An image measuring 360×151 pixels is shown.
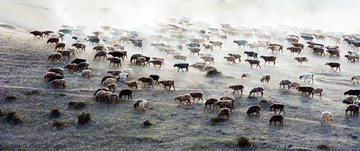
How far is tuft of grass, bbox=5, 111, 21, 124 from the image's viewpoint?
18.3 metres

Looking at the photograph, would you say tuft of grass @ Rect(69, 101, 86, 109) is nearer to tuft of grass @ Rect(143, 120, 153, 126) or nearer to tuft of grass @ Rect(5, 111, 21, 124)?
tuft of grass @ Rect(5, 111, 21, 124)

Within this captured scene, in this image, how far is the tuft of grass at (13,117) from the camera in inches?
722

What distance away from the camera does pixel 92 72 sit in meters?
27.1

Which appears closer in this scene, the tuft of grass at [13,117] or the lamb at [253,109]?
the tuft of grass at [13,117]

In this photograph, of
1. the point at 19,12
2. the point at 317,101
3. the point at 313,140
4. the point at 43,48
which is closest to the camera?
the point at 313,140

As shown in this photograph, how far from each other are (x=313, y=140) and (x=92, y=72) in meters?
17.3

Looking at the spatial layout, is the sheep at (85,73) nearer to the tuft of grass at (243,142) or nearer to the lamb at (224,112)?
the lamb at (224,112)

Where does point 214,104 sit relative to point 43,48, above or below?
below

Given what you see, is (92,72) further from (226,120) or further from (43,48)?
(226,120)

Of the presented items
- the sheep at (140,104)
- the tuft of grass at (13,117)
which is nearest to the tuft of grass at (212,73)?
the sheep at (140,104)

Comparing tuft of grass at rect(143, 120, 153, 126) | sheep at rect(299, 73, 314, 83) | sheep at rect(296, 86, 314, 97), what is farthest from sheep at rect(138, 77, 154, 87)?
sheep at rect(299, 73, 314, 83)

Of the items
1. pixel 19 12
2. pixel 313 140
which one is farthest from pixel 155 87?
pixel 19 12

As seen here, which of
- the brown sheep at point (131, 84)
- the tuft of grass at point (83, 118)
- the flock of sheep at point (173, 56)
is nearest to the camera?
the tuft of grass at point (83, 118)

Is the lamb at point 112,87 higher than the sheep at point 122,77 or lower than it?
lower
